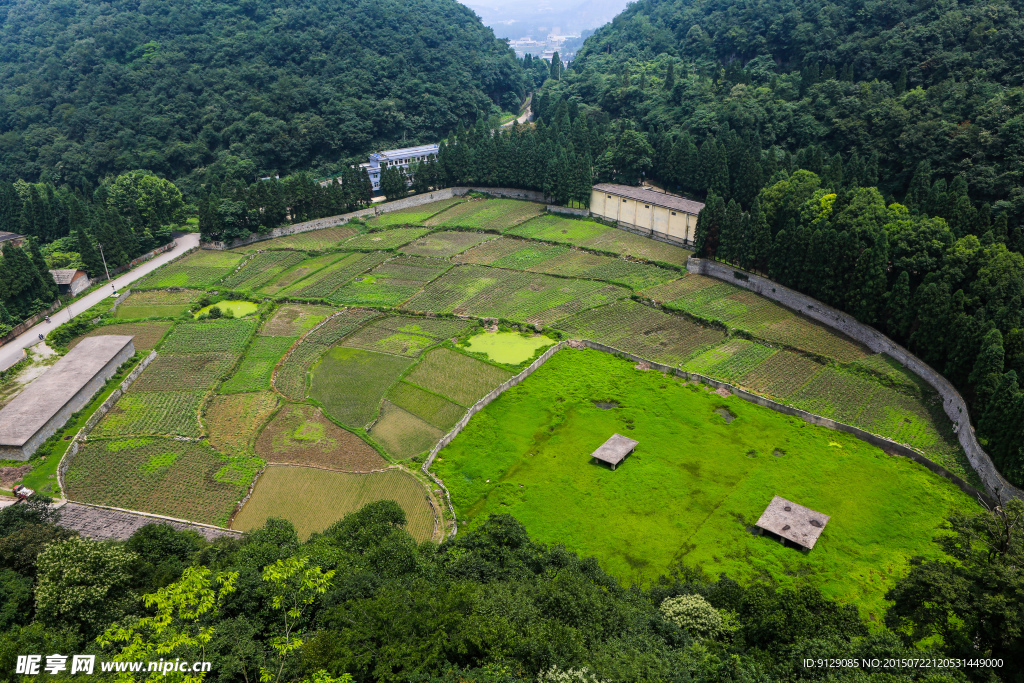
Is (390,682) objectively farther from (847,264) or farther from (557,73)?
(557,73)

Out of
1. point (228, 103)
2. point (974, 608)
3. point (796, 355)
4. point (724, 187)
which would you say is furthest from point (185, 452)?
point (228, 103)

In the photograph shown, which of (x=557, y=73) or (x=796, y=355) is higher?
(x=557, y=73)

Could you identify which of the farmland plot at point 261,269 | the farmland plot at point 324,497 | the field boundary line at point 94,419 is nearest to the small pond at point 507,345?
the farmland plot at point 324,497

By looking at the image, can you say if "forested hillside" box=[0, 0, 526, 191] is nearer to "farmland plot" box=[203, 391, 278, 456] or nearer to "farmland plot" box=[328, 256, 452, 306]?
"farmland plot" box=[328, 256, 452, 306]

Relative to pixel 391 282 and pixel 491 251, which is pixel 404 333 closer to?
pixel 391 282

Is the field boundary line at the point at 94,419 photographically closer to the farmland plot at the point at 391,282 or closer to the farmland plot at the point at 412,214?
the farmland plot at the point at 391,282

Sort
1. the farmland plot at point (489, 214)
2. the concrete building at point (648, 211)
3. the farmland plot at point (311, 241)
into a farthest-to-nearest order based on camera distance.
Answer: the farmland plot at point (489, 214), the farmland plot at point (311, 241), the concrete building at point (648, 211)

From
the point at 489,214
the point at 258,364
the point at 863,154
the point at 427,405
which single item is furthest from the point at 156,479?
the point at 863,154
